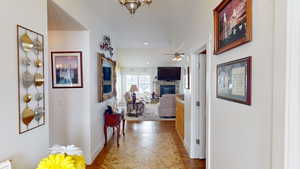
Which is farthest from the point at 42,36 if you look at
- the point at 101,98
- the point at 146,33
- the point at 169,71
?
the point at 169,71

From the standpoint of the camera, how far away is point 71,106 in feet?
9.94

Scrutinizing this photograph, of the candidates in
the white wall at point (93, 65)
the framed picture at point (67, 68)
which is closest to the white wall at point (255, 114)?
the white wall at point (93, 65)

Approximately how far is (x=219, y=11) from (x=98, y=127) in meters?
2.90

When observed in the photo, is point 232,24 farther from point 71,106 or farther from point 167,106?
point 167,106

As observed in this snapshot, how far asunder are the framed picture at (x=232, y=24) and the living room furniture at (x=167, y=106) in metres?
4.85

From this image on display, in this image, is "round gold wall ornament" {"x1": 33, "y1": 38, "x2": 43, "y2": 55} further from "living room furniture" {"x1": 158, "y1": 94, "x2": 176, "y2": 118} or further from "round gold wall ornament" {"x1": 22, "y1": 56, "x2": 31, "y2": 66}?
"living room furniture" {"x1": 158, "y1": 94, "x2": 176, "y2": 118}

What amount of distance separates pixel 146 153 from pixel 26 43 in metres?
2.79

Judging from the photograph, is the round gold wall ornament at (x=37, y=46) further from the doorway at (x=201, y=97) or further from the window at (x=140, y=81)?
A: the window at (x=140, y=81)

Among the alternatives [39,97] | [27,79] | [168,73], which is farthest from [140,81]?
[27,79]

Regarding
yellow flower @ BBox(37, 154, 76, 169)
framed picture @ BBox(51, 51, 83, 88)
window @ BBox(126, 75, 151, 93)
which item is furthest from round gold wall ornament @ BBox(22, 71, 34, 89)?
window @ BBox(126, 75, 151, 93)

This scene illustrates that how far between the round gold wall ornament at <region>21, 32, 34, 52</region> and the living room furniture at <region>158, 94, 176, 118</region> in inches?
215

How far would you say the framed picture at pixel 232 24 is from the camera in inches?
48.6

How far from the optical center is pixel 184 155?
3348mm

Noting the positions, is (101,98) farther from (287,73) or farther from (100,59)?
(287,73)
